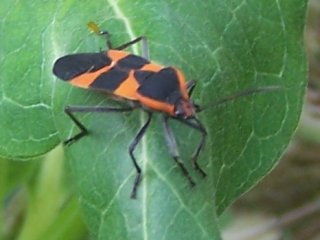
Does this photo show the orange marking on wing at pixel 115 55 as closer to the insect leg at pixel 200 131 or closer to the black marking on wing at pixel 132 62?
the black marking on wing at pixel 132 62

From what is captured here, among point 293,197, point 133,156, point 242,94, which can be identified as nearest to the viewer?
point 133,156

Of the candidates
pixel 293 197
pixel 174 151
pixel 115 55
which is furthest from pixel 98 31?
pixel 293 197

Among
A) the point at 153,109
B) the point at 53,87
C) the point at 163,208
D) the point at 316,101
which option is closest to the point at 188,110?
the point at 153,109

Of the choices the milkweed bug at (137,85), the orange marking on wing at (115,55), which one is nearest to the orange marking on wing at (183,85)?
the milkweed bug at (137,85)

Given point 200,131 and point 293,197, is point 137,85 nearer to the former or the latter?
point 200,131

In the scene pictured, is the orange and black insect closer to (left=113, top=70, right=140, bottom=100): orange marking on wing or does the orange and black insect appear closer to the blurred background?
(left=113, top=70, right=140, bottom=100): orange marking on wing
